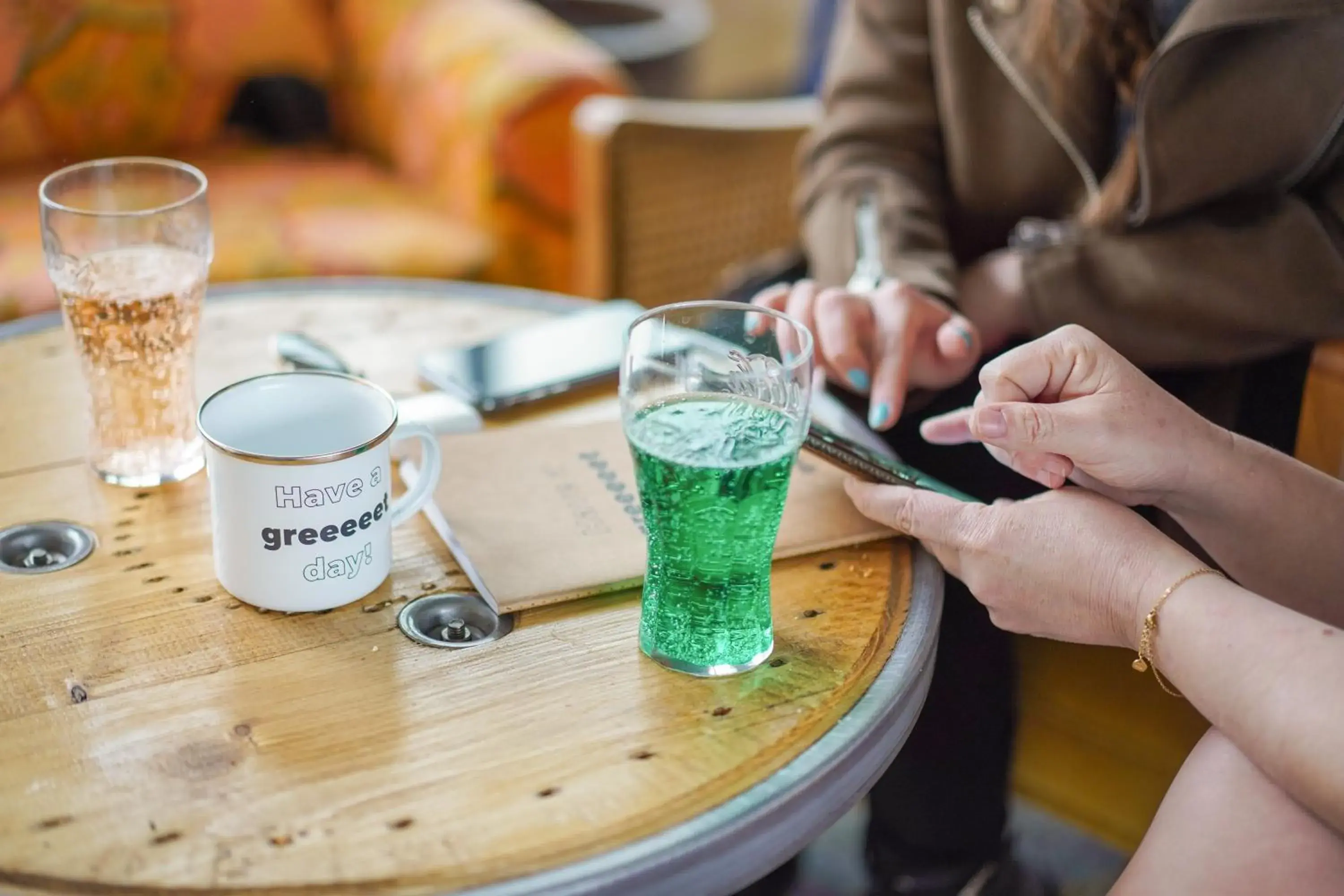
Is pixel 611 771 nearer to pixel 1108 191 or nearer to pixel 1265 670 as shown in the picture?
pixel 1265 670

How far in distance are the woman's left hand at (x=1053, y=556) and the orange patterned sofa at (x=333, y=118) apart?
125 centimetres

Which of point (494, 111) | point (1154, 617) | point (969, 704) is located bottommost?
point (969, 704)

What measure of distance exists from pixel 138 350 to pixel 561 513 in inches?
11.4

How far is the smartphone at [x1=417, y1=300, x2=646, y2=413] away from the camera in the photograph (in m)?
1.02

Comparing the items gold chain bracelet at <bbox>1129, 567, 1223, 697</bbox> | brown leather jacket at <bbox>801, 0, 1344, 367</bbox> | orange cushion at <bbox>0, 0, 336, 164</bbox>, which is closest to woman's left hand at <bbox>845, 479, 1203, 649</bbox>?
gold chain bracelet at <bbox>1129, 567, 1223, 697</bbox>

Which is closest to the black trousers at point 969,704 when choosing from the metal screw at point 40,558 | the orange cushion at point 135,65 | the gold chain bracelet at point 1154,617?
the gold chain bracelet at point 1154,617

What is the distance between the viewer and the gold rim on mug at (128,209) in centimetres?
86

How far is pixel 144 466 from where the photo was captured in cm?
89

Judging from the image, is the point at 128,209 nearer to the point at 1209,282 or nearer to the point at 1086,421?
the point at 1086,421

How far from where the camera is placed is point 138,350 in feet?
2.83

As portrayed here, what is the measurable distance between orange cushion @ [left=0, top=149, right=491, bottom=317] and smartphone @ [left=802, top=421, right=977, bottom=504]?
1.14 metres

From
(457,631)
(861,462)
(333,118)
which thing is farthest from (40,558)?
(333,118)

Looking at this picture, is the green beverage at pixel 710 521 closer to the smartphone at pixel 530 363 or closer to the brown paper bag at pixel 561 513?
the brown paper bag at pixel 561 513

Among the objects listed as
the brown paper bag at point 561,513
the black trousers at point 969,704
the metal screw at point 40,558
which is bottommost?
the black trousers at point 969,704
